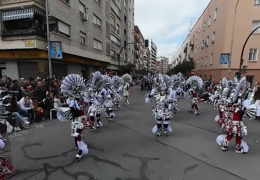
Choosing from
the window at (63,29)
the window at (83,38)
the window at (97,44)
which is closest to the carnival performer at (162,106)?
the window at (63,29)

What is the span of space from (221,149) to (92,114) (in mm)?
4476

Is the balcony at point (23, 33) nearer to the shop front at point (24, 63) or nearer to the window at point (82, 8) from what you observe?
the shop front at point (24, 63)

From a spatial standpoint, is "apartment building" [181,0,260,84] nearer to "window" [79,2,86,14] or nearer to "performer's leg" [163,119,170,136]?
"window" [79,2,86,14]

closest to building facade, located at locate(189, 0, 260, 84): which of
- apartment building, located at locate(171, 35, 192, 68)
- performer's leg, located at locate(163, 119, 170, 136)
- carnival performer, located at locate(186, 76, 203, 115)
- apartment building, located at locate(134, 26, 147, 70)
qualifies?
carnival performer, located at locate(186, 76, 203, 115)

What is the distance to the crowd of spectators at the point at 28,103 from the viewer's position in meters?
6.54

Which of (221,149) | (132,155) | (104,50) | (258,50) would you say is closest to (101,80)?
(132,155)

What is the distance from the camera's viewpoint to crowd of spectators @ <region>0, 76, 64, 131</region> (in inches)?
257

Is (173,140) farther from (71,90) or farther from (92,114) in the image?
(71,90)

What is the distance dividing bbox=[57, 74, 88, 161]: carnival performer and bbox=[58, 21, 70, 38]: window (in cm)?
1177

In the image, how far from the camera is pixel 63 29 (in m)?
14.9

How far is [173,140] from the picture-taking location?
563 centimetres

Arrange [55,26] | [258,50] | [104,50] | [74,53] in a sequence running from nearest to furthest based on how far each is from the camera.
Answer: [55,26] < [74,53] < [258,50] < [104,50]

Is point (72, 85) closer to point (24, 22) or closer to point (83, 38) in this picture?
point (24, 22)

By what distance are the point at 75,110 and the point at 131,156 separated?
190 centimetres
